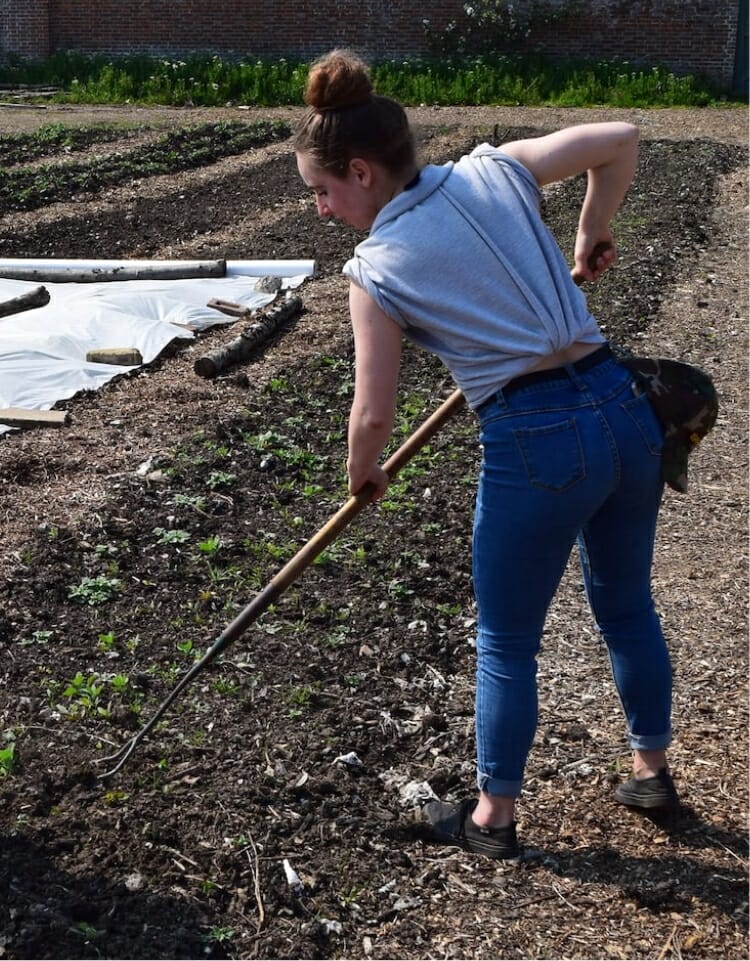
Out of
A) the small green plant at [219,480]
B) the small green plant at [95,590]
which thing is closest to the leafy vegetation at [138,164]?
the small green plant at [219,480]

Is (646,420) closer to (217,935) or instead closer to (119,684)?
(217,935)

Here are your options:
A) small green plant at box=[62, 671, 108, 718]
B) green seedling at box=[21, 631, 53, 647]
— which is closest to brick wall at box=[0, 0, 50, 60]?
green seedling at box=[21, 631, 53, 647]

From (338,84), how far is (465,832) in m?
1.83

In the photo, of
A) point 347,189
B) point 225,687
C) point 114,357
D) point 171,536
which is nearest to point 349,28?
point 114,357

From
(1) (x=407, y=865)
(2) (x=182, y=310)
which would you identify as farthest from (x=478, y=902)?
(2) (x=182, y=310)

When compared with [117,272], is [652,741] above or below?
above

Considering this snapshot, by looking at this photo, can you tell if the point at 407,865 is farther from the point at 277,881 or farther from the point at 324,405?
the point at 324,405

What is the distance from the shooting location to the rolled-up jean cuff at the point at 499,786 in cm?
297

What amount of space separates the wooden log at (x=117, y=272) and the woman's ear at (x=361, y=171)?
21.7ft

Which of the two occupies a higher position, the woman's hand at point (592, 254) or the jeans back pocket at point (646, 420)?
the woman's hand at point (592, 254)

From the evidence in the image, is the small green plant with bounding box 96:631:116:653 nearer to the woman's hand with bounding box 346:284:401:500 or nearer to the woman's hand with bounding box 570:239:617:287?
the woman's hand with bounding box 346:284:401:500

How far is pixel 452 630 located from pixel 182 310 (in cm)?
461

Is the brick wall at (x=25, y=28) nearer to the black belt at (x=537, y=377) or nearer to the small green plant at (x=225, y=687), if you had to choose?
the small green plant at (x=225, y=687)

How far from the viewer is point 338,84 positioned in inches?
99.0
